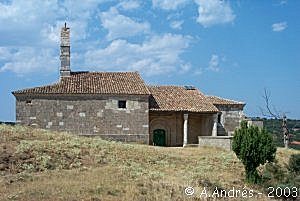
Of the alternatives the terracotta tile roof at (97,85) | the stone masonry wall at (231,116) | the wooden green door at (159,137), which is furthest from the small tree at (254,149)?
Result: the stone masonry wall at (231,116)

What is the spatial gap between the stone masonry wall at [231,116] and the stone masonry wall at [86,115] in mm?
7702

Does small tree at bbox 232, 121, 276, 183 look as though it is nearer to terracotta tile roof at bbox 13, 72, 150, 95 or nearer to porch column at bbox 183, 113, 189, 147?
porch column at bbox 183, 113, 189, 147

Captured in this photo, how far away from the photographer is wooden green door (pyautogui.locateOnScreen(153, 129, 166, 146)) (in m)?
36.0

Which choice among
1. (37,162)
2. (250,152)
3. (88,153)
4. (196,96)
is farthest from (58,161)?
(196,96)

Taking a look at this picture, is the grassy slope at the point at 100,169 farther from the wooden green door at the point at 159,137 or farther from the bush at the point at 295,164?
the wooden green door at the point at 159,137

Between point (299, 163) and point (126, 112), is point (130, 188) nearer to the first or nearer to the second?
point (299, 163)

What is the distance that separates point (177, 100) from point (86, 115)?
776 cm

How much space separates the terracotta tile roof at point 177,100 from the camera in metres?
35.0

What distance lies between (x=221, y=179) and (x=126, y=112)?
45.8 feet

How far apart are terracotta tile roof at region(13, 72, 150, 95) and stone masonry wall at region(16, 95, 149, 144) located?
17.8 inches

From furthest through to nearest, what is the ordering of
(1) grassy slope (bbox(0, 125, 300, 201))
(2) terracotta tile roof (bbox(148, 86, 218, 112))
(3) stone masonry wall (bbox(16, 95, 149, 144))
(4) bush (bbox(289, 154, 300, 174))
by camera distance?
(2) terracotta tile roof (bbox(148, 86, 218, 112))
(3) stone masonry wall (bbox(16, 95, 149, 144))
(4) bush (bbox(289, 154, 300, 174))
(1) grassy slope (bbox(0, 125, 300, 201))

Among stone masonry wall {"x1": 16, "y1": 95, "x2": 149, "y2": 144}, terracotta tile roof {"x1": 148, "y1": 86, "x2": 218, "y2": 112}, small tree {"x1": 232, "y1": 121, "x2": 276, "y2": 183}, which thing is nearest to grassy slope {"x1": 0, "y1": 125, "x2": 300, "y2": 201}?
small tree {"x1": 232, "y1": 121, "x2": 276, "y2": 183}

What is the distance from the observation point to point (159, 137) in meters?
36.1

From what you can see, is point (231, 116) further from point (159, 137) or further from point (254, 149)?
point (254, 149)
